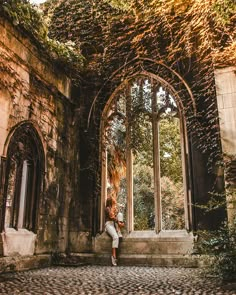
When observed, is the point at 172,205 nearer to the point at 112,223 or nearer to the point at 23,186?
the point at 112,223

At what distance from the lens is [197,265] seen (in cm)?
488

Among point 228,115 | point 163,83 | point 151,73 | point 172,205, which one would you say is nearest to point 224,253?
point 228,115

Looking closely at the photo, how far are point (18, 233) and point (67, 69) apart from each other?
3221mm

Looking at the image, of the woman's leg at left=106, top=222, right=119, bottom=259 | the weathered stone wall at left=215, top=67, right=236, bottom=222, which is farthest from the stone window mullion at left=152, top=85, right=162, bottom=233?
the weathered stone wall at left=215, top=67, right=236, bottom=222

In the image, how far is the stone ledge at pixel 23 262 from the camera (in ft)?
13.3

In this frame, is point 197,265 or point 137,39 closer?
point 197,265

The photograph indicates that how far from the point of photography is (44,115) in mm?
5379

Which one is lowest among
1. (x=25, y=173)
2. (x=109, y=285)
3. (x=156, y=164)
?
(x=109, y=285)

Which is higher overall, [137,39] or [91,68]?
[137,39]

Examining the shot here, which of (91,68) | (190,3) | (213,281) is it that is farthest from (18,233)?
(190,3)

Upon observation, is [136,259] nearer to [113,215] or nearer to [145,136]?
[113,215]

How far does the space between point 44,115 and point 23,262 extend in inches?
91.7

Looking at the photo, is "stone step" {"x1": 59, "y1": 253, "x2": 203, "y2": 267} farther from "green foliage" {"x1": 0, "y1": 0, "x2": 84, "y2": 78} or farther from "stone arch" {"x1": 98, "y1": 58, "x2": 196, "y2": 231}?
"green foliage" {"x1": 0, "y1": 0, "x2": 84, "y2": 78}

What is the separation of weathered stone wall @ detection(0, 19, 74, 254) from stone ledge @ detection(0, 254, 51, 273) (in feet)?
0.52
